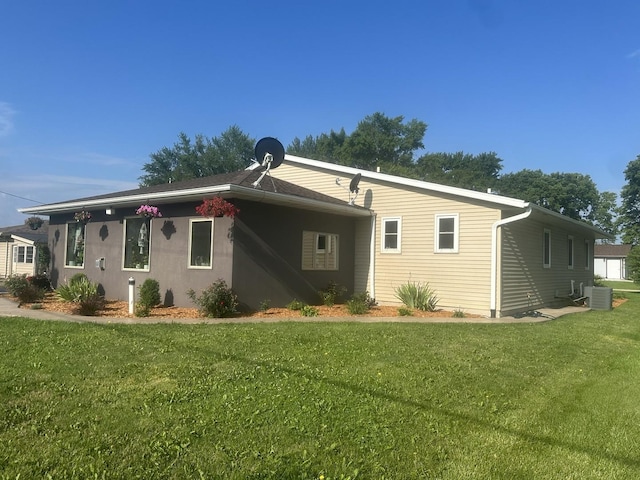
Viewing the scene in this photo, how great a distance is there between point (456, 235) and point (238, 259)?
578cm

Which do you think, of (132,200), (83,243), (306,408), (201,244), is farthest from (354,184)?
(306,408)

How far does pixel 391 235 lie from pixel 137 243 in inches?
285

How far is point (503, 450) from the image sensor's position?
3.70m

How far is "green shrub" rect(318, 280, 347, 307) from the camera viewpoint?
1282 centimetres

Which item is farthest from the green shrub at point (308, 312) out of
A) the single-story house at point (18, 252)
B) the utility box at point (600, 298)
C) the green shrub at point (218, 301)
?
the single-story house at point (18, 252)

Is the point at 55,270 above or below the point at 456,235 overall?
below

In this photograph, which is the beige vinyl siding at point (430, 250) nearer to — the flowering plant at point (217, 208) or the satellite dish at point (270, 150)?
the satellite dish at point (270, 150)

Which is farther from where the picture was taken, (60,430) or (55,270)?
(55,270)

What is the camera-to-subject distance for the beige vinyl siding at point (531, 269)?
1216cm

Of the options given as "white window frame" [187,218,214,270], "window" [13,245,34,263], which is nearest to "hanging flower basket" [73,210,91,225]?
"white window frame" [187,218,214,270]

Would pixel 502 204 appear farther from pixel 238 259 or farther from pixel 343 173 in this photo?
pixel 238 259

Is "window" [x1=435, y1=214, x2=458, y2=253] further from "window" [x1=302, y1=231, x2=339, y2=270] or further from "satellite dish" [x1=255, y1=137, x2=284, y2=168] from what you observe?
"satellite dish" [x1=255, y1=137, x2=284, y2=168]

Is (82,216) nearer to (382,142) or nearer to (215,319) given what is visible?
(215,319)

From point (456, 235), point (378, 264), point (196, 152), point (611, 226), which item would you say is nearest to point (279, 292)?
point (378, 264)
